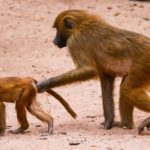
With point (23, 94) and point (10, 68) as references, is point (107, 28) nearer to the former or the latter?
point (23, 94)

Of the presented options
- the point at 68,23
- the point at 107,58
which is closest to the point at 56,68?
the point at 68,23

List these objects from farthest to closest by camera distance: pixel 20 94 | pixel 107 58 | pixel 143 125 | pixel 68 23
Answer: pixel 68 23
pixel 107 58
pixel 20 94
pixel 143 125

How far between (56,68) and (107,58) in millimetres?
5759

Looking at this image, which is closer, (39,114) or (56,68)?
(39,114)

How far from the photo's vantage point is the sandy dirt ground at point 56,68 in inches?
376

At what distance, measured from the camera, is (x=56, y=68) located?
16422mm

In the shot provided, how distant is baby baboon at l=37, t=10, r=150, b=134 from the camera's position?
10.4 meters

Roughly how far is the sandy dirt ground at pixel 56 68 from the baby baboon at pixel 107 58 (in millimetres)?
490

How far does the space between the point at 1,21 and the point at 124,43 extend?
374 inches

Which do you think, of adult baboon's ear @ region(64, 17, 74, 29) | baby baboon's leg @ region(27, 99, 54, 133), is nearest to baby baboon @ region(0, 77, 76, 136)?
baby baboon's leg @ region(27, 99, 54, 133)

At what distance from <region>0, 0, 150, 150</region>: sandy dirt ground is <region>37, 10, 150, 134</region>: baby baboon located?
1.61ft

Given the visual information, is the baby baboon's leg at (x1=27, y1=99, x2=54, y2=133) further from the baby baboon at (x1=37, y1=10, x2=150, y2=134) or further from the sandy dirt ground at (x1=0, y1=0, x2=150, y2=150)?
the baby baboon at (x1=37, y1=10, x2=150, y2=134)

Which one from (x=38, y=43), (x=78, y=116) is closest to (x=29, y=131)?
(x=78, y=116)

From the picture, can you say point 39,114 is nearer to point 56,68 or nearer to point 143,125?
point 143,125
